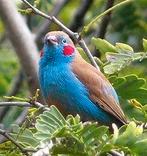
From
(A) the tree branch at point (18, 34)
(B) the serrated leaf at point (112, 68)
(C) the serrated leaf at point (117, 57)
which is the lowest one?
(A) the tree branch at point (18, 34)

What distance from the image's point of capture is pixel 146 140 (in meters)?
2.73

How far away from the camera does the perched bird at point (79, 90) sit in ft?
12.7

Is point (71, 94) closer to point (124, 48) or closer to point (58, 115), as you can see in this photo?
point (124, 48)

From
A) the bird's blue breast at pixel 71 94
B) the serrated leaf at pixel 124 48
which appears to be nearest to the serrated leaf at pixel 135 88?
the serrated leaf at pixel 124 48

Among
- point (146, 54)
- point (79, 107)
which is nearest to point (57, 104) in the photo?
point (79, 107)

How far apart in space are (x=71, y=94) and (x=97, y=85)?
16 cm

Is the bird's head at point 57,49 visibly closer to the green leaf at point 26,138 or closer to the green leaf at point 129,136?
the green leaf at point 26,138

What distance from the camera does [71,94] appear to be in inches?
Result: 157

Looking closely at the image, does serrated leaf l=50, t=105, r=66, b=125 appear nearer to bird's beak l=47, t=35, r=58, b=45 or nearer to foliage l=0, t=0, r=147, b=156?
foliage l=0, t=0, r=147, b=156

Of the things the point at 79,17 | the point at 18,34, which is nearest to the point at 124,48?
the point at 18,34

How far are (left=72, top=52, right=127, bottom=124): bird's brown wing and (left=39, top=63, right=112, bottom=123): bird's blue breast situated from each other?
0.03 m

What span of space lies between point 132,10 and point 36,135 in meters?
3.65

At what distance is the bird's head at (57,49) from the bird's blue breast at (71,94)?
167 mm

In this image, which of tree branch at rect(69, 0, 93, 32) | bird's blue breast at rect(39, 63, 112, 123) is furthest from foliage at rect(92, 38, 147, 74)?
tree branch at rect(69, 0, 93, 32)
